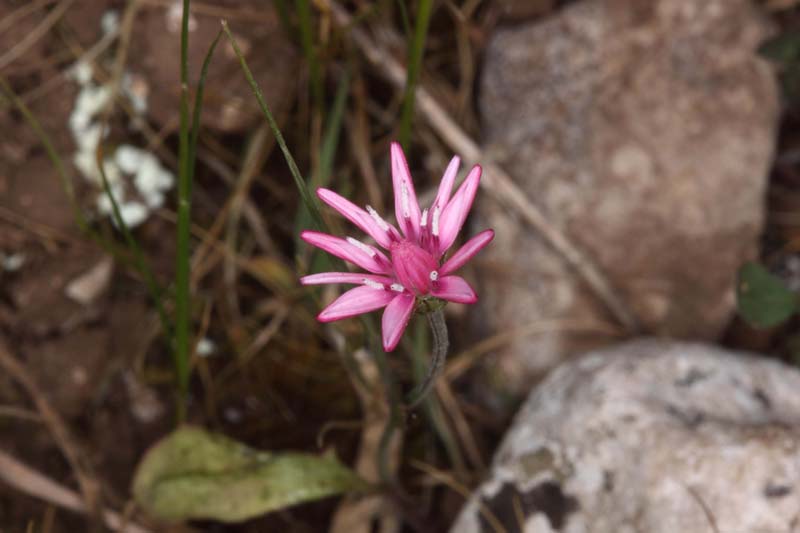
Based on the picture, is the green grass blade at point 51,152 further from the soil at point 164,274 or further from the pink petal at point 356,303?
the pink petal at point 356,303

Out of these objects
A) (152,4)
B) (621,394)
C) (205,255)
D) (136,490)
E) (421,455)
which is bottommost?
(421,455)

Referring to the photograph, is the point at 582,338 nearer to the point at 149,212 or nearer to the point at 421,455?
the point at 421,455

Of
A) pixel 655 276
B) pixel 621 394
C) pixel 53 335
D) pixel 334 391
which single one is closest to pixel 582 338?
pixel 655 276

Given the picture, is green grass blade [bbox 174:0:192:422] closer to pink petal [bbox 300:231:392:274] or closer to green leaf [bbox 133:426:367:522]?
green leaf [bbox 133:426:367:522]

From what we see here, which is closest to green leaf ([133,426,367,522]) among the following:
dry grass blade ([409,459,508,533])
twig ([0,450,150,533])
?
twig ([0,450,150,533])

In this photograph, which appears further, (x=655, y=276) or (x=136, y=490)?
(x=655, y=276)

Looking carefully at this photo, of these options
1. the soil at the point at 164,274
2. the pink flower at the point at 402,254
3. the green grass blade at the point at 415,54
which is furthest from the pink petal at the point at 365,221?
the soil at the point at 164,274
